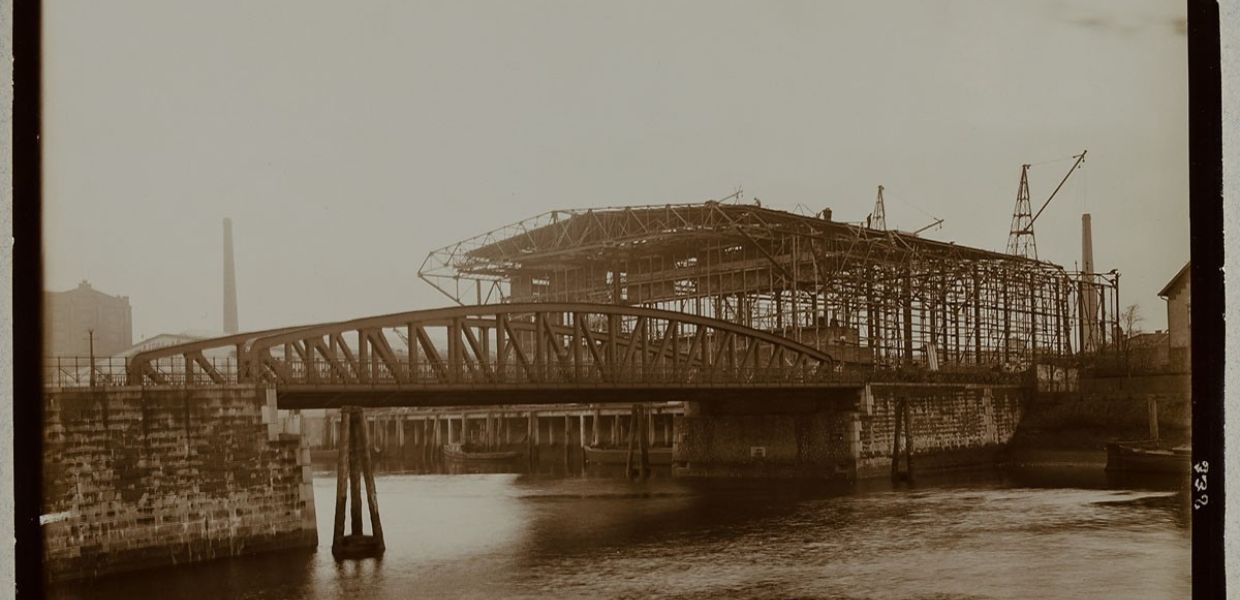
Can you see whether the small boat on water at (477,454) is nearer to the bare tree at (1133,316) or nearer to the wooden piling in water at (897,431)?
the wooden piling in water at (897,431)

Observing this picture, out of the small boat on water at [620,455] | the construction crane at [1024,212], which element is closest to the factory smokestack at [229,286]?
the construction crane at [1024,212]

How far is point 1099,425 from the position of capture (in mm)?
35688

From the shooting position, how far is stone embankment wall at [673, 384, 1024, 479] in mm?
33219

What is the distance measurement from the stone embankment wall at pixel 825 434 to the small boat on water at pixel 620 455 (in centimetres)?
637

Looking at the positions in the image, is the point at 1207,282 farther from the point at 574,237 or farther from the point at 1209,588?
the point at 574,237

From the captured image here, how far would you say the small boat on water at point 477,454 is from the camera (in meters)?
49.6

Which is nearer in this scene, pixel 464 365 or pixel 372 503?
pixel 372 503

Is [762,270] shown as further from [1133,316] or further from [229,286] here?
[229,286]

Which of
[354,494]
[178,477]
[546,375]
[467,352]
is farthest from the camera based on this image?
[546,375]

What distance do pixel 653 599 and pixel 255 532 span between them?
6718 millimetres

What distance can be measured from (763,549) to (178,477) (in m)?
9.05

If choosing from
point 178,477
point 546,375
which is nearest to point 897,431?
point 546,375

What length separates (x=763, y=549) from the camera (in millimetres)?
19078

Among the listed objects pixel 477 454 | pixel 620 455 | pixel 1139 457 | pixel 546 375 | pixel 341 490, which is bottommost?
pixel 477 454
